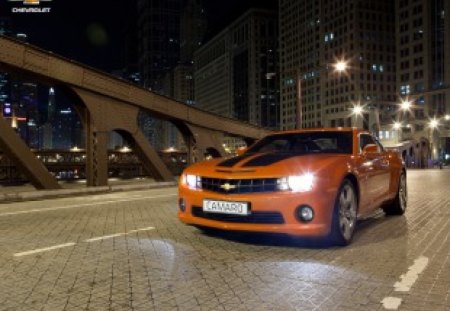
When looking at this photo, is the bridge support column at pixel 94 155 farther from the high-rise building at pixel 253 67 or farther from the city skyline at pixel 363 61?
the high-rise building at pixel 253 67

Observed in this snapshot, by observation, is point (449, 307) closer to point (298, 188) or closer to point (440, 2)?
point (298, 188)

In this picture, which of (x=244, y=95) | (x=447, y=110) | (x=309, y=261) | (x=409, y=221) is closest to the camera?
(x=309, y=261)

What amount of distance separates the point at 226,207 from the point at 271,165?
759mm

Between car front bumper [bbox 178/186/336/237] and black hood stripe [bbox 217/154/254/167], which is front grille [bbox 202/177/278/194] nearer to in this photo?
car front bumper [bbox 178/186/336/237]

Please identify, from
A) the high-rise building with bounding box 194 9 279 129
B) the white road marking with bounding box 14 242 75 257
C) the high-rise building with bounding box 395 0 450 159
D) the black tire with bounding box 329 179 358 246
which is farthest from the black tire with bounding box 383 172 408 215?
the high-rise building with bounding box 194 9 279 129

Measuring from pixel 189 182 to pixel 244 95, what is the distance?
554 ft

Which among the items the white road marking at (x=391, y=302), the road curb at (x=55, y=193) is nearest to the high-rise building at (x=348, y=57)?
the road curb at (x=55, y=193)

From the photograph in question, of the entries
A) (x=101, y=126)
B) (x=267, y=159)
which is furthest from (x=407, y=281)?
(x=101, y=126)

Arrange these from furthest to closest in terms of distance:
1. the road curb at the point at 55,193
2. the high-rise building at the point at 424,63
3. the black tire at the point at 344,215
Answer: the high-rise building at the point at 424,63, the road curb at the point at 55,193, the black tire at the point at 344,215

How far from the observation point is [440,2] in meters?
108

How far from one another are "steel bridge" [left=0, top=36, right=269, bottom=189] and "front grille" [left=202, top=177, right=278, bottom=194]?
932 centimetres

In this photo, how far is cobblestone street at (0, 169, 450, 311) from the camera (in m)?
3.96

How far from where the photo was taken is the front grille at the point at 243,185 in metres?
5.91

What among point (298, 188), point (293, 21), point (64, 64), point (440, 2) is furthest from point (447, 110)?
point (298, 188)
